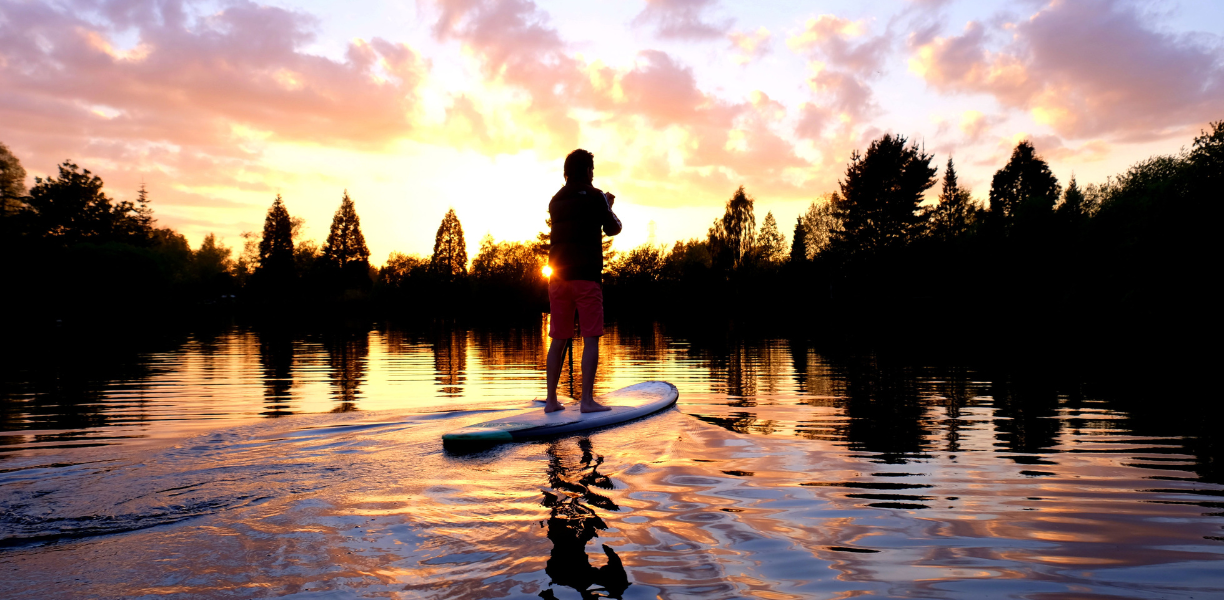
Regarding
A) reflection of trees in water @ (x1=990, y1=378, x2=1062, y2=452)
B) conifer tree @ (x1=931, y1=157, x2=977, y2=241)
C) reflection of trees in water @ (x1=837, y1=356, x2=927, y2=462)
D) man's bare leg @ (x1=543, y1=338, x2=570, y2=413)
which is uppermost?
conifer tree @ (x1=931, y1=157, x2=977, y2=241)

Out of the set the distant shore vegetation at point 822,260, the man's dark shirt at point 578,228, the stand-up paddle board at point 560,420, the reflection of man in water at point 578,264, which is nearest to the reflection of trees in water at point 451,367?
the stand-up paddle board at point 560,420

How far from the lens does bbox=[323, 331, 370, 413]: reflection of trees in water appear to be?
810cm

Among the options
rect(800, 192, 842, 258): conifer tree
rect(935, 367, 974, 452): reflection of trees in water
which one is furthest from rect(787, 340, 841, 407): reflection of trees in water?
rect(800, 192, 842, 258): conifer tree

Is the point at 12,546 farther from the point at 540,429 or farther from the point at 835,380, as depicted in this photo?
the point at 835,380

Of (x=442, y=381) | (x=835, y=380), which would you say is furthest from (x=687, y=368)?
(x=442, y=381)

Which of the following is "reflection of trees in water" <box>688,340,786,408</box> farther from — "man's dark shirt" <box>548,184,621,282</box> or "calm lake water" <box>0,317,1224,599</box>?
"man's dark shirt" <box>548,184,621,282</box>

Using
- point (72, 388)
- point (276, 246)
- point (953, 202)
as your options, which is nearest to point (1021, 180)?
point (953, 202)

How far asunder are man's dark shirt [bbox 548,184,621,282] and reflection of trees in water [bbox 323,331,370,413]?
114 inches

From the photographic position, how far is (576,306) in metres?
5.93

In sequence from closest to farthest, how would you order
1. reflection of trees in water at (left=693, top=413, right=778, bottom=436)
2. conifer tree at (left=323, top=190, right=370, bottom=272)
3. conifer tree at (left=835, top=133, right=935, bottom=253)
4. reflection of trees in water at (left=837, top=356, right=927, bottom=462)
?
reflection of trees in water at (left=837, top=356, right=927, bottom=462)
reflection of trees in water at (left=693, top=413, right=778, bottom=436)
conifer tree at (left=835, top=133, right=935, bottom=253)
conifer tree at (left=323, top=190, right=370, bottom=272)

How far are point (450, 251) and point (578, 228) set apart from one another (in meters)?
74.9

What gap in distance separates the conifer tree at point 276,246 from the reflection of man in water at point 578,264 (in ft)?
270

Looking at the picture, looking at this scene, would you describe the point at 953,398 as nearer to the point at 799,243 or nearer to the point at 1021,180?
the point at 799,243

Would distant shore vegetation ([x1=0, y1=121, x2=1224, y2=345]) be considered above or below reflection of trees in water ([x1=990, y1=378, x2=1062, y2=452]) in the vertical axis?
above
